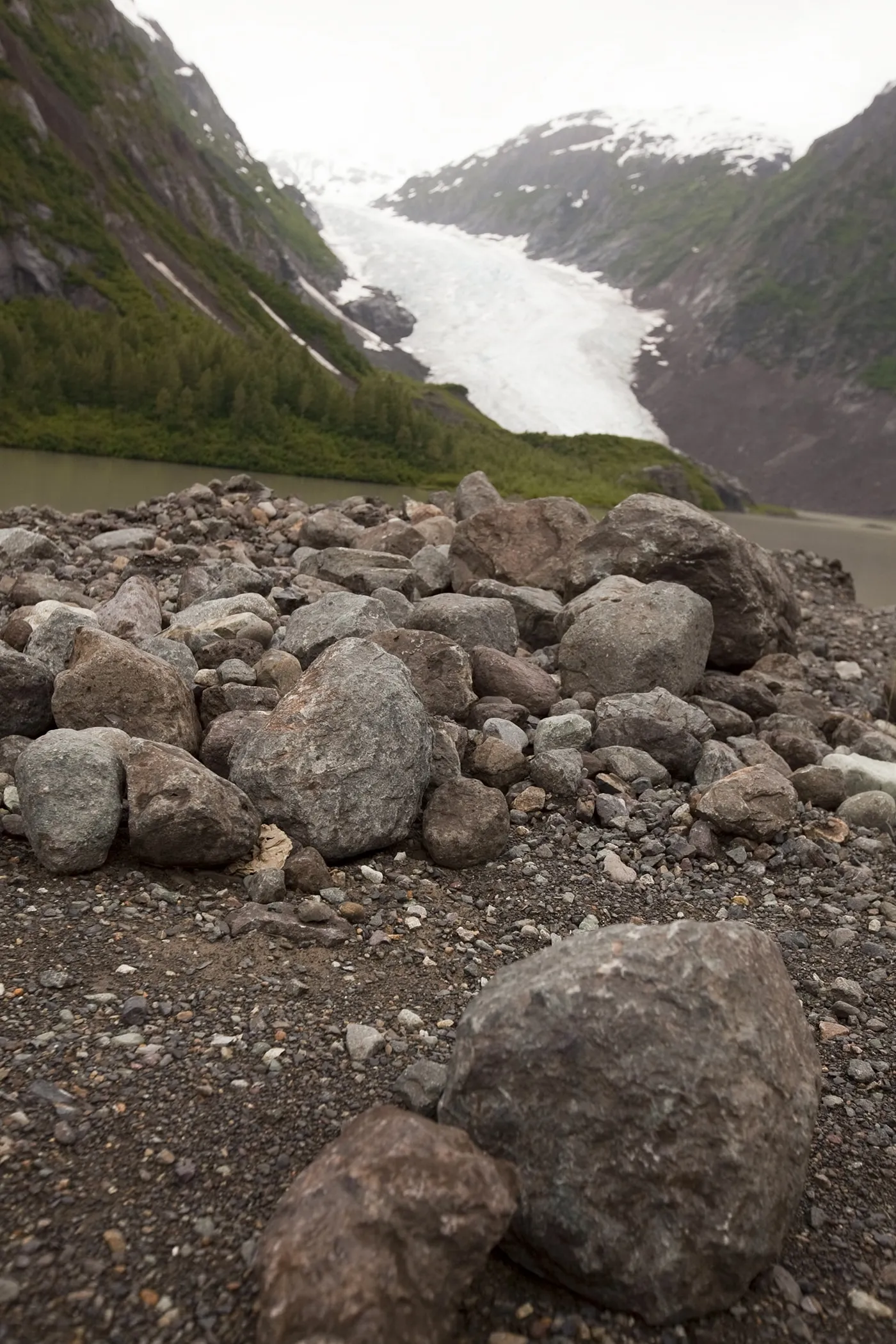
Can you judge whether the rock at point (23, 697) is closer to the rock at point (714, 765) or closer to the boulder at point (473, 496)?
the rock at point (714, 765)

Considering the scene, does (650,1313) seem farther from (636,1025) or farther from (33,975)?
(33,975)

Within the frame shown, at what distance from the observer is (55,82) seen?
88062 mm

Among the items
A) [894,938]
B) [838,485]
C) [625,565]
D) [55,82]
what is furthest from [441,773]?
[838,485]

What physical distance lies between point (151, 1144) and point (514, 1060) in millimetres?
1479

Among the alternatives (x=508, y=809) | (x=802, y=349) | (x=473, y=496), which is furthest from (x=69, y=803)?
(x=802, y=349)

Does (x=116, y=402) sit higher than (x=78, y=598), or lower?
lower

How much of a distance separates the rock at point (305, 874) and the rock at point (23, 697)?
262 cm

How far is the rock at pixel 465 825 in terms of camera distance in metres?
6.61

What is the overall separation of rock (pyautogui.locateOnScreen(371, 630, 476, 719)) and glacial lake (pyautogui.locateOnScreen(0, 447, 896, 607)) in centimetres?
1863

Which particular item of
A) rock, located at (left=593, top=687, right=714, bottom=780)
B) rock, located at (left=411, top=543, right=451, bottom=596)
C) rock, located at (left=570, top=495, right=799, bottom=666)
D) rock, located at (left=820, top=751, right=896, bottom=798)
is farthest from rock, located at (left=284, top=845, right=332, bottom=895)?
rock, located at (left=411, top=543, right=451, bottom=596)

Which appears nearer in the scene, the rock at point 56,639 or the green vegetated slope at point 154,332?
the rock at point 56,639

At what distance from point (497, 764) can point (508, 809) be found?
74cm

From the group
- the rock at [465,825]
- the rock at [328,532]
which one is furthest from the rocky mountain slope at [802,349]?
the rock at [465,825]

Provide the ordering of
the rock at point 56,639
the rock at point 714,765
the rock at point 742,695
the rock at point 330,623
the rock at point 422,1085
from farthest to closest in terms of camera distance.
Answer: the rock at point 742,695
the rock at point 330,623
the rock at point 56,639
the rock at point 714,765
the rock at point 422,1085
